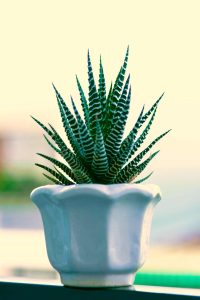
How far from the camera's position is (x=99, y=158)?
39.7 inches

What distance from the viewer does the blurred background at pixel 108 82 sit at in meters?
8.08

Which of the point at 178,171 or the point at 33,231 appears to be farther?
the point at 178,171

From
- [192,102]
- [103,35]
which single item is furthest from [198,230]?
[103,35]

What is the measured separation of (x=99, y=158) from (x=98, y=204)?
69 mm

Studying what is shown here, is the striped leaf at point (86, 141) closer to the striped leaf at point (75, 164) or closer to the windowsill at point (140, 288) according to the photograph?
the striped leaf at point (75, 164)

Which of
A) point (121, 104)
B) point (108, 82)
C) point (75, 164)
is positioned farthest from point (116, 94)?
point (108, 82)

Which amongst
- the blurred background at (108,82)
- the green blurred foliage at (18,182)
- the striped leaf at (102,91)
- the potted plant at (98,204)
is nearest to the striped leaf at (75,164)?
the potted plant at (98,204)

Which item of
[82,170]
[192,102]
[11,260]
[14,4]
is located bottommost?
[11,260]

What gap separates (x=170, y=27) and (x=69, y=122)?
27.2ft

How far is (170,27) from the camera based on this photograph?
30.0ft

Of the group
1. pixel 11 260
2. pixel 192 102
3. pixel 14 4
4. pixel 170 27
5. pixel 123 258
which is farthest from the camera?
pixel 192 102

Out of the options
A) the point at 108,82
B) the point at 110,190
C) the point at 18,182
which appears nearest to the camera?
the point at 110,190

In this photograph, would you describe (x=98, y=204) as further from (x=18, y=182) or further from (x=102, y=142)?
(x=18, y=182)

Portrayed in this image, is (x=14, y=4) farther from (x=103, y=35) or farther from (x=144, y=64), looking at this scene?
(x=144, y=64)
